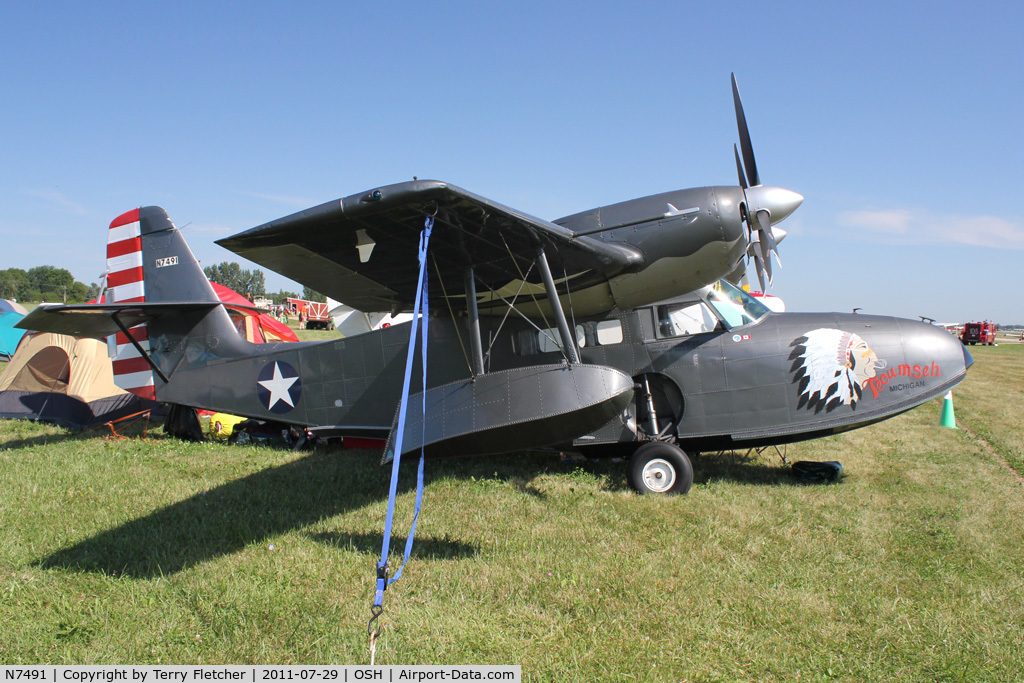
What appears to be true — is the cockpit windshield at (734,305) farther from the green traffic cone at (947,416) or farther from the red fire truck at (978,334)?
the red fire truck at (978,334)

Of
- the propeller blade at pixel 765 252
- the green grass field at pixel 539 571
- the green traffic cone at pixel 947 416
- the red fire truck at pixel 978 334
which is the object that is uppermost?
the propeller blade at pixel 765 252

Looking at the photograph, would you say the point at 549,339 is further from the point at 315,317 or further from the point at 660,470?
the point at 315,317

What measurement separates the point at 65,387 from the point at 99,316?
4626 mm

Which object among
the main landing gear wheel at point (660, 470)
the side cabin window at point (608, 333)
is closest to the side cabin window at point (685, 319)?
the side cabin window at point (608, 333)

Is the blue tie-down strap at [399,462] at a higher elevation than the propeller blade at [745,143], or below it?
below

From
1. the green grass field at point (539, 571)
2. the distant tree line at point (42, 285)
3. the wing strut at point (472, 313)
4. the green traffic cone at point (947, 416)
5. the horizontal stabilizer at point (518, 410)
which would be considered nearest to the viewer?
the green grass field at point (539, 571)

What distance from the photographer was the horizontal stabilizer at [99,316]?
722 centimetres

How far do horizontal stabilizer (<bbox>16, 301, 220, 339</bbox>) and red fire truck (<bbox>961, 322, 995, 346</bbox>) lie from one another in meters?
54.6

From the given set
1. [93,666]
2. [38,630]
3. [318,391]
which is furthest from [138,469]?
[93,666]

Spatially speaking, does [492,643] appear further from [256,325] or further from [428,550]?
[256,325]

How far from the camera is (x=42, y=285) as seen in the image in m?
93.6

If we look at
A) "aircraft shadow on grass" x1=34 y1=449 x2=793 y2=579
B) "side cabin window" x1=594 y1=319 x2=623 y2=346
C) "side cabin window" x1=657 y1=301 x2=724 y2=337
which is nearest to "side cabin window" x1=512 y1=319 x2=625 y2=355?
"side cabin window" x1=594 y1=319 x2=623 y2=346

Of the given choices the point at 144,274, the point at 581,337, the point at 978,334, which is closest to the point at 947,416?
the point at 581,337

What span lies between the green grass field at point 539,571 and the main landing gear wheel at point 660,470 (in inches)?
8.4
